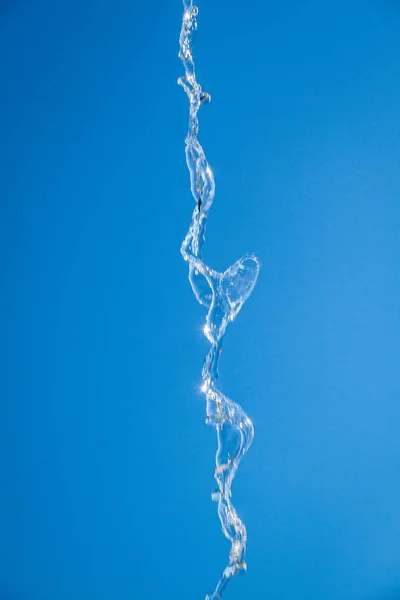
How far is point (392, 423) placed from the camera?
164cm

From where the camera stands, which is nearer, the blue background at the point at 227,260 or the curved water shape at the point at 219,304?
the curved water shape at the point at 219,304

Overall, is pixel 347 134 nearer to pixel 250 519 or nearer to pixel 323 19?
pixel 323 19

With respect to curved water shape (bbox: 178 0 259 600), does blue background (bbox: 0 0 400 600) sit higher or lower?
higher

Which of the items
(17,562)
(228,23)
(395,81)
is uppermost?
(228,23)

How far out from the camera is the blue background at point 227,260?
1.63 m

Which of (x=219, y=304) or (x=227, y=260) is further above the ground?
(x=227, y=260)

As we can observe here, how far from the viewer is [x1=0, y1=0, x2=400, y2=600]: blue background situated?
1.63m

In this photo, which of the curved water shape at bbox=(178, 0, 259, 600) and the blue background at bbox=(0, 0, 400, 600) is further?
the blue background at bbox=(0, 0, 400, 600)

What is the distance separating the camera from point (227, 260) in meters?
1.60

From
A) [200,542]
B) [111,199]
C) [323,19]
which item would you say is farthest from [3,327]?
[323,19]

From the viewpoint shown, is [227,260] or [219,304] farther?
[227,260]

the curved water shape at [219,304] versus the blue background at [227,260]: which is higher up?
the blue background at [227,260]

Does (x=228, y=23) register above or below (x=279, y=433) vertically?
above

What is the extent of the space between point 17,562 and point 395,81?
5.84 ft
